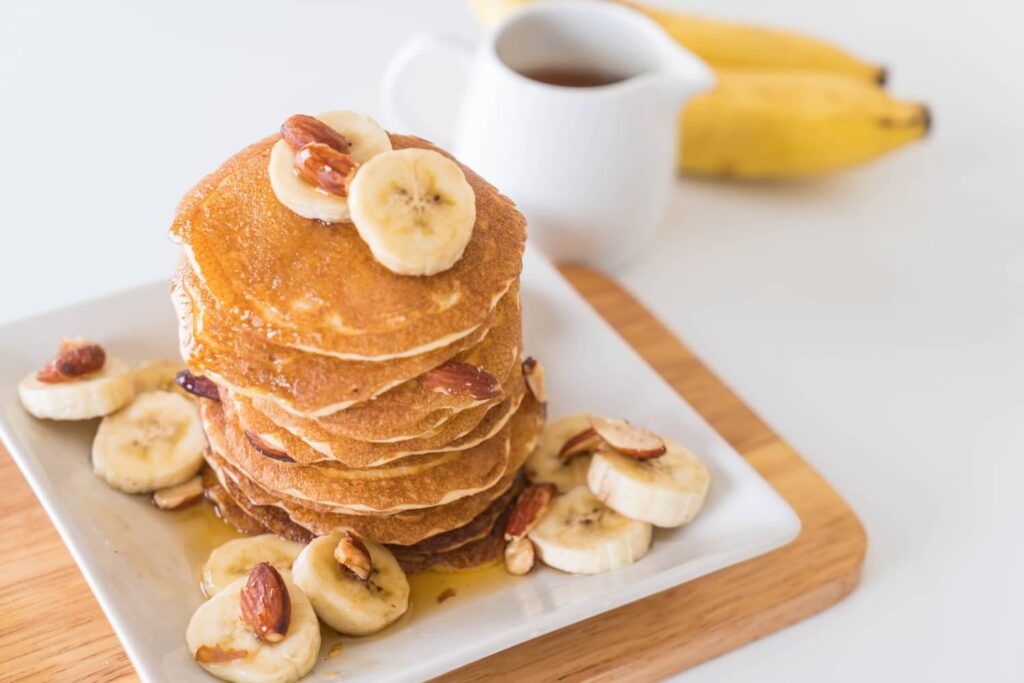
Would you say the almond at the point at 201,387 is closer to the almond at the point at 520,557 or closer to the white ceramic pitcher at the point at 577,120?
the almond at the point at 520,557

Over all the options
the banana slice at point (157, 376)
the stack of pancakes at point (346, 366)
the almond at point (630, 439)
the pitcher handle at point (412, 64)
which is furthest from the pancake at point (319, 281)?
the pitcher handle at point (412, 64)

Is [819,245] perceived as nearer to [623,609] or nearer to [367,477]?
[623,609]

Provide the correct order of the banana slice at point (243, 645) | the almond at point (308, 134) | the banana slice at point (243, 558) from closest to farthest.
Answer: the banana slice at point (243, 645) → the almond at point (308, 134) → the banana slice at point (243, 558)

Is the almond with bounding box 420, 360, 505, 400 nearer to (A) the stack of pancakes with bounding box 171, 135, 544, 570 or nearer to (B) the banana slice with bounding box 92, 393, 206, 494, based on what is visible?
(A) the stack of pancakes with bounding box 171, 135, 544, 570

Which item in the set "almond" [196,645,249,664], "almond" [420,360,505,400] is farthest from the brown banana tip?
"almond" [196,645,249,664]

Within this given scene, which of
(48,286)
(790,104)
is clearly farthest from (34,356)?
(790,104)

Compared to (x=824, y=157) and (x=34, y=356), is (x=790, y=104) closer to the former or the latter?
(x=824, y=157)
